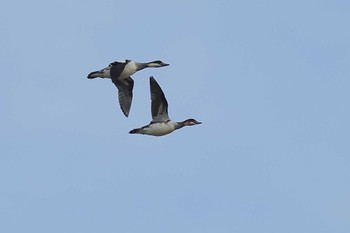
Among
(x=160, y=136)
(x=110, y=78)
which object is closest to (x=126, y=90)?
(x=110, y=78)

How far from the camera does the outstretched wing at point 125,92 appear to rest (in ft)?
183

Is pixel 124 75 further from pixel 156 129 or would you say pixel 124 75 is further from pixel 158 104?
pixel 156 129

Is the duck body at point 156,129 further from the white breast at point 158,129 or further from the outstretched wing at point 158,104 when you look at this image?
the outstretched wing at point 158,104

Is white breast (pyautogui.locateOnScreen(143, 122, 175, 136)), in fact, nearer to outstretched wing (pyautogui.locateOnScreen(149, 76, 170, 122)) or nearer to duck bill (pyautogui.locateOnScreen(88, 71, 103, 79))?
outstretched wing (pyautogui.locateOnScreen(149, 76, 170, 122))

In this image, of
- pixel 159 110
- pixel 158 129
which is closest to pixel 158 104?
pixel 159 110

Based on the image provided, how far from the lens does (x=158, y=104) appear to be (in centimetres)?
5291

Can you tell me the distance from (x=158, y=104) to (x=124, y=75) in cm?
295

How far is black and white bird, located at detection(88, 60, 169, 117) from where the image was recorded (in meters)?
55.0

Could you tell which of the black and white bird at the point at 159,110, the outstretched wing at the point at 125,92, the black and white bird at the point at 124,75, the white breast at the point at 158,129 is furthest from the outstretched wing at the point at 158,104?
the outstretched wing at the point at 125,92

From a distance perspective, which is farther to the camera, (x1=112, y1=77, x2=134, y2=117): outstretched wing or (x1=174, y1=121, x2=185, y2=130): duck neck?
(x1=112, y1=77, x2=134, y2=117): outstretched wing

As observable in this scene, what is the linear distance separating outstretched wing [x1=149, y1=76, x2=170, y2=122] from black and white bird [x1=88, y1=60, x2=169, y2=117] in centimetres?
250

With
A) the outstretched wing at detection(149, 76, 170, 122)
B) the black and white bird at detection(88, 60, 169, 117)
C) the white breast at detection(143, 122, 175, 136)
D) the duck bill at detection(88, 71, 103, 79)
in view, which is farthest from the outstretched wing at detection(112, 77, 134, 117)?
the white breast at detection(143, 122, 175, 136)

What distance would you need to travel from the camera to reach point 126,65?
55062 millimetres

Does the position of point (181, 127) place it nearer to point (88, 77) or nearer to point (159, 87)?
point (159, 87)
